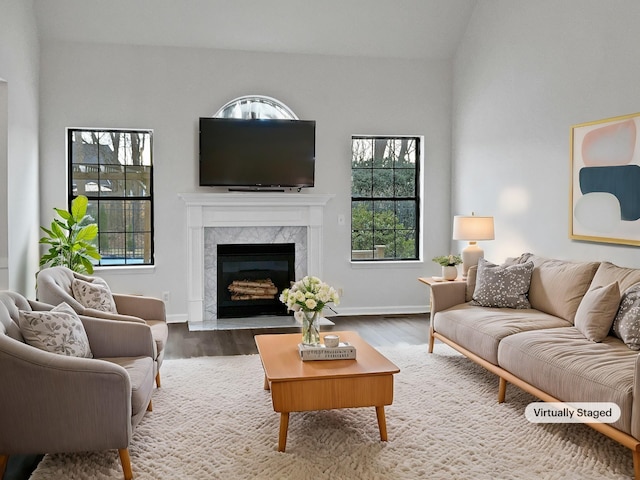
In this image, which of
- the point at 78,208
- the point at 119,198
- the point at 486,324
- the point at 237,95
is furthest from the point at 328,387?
the point at 237,95

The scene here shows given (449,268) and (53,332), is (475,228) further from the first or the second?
(53,332)

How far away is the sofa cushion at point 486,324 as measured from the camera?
4.22 m

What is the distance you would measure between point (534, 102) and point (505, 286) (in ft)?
5.89

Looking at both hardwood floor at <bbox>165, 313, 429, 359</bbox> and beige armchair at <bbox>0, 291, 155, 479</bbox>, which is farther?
hardwood floor at <bbox>165, 313, 429, 359</bbox>

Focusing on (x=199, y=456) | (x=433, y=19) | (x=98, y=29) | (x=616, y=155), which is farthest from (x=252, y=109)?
(x=199, y=456)

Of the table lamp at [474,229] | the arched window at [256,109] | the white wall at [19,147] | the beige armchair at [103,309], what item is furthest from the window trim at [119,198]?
the table lamp at [474,229]

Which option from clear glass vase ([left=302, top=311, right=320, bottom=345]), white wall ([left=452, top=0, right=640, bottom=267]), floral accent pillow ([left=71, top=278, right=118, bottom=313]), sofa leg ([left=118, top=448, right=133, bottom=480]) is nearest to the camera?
sofa leg ([left=118, top=448, right=133, bottom=480])

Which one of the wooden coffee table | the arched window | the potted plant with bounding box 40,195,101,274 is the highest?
the arched window

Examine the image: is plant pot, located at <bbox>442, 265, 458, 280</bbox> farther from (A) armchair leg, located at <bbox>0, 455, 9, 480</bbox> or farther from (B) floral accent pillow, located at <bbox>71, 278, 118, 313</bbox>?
(A) armchair leg, located at <bbox>0, 455, 9, 480</bbox>

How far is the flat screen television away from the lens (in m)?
6.62

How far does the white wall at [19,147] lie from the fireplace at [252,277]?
1.94 m

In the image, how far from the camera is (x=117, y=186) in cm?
666

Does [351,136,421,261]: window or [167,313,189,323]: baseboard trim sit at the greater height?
[351,136,421,261]: window

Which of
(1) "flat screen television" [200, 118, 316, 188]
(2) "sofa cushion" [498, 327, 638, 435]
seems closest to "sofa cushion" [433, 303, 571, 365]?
(2) "sofa cushion" [498, 327, 638, 435]
